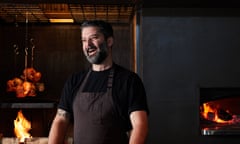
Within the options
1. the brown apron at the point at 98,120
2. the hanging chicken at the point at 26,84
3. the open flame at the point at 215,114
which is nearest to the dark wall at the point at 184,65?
the open flame at the point at 215,114

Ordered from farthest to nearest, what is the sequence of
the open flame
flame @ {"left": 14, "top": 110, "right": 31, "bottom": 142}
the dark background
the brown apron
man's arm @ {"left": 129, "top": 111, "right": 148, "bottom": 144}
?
1. flame @ {"left": 14, "top": 110, "right": 31, "bottom": 142}
2. the open flame
3. the dark background
4. the brown apron
5. man's arm @ {"left": 129, "top": 111, "right": 148, "bottom": 144}

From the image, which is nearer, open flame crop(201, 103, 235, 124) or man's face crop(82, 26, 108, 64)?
man's face crop(82, 26, 108, 64)

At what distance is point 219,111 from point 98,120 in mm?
2154

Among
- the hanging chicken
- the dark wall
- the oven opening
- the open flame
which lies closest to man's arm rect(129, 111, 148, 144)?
the dark wall

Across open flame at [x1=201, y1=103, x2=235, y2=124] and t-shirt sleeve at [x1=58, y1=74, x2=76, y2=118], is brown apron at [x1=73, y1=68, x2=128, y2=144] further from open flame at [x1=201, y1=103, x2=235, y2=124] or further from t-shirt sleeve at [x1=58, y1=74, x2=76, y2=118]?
open flame at [x1=201, y1=103, x2=235, y2=124]

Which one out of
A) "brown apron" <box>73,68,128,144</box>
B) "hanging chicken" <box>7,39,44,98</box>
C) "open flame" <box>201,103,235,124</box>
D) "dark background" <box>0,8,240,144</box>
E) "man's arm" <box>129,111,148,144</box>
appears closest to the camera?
"man's arm" <box>129,111,148,144</box>

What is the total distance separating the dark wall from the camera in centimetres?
363

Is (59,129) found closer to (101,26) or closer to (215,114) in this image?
(101,26)

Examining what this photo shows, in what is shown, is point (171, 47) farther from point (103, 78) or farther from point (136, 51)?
point (103, 78)

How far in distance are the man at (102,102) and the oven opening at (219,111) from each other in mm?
1742

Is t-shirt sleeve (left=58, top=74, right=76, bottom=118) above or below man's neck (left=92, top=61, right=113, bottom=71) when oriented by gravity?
below

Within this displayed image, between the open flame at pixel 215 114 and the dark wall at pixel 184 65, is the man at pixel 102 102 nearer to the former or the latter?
the dark wall at pixel 184 65

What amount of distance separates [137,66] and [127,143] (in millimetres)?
1658

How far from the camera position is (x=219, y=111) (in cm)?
394
